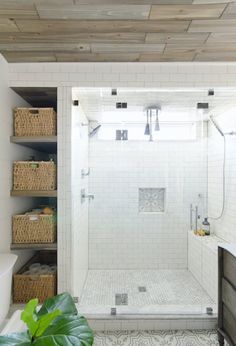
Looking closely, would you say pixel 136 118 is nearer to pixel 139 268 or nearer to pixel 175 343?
pixel 139 268

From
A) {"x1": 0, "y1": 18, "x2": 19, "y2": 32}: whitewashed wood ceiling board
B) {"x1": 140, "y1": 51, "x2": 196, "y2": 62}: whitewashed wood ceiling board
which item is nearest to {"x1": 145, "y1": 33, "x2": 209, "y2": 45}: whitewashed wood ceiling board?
{"x1": 140, "y1": 51, "x2": 196, "y2": 62}: whitewashed wood ceiling board

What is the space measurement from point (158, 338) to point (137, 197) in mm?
1737

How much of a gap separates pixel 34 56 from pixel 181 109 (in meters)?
1.63

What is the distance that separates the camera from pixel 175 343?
2.34 meters

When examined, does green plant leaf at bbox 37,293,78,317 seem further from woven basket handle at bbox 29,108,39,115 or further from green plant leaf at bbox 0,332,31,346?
woven basket handle at bbox 29,108,39,115

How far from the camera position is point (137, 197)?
3.84 meters

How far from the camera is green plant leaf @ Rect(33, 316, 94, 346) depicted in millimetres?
1276

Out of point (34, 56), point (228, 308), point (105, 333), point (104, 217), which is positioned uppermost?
point (34, 56)

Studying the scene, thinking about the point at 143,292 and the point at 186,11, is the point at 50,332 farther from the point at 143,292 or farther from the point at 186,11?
the point at 143,292

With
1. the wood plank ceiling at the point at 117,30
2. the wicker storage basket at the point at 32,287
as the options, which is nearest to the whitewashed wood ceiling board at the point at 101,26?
the wood plank ceiling at the point at 117,30

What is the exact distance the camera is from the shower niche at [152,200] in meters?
3.84

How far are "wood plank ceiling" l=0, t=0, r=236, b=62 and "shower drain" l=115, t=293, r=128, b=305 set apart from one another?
218 centimetres

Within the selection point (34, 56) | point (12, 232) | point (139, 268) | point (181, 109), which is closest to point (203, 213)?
point (139, 268)

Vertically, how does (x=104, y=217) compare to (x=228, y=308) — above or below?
above
